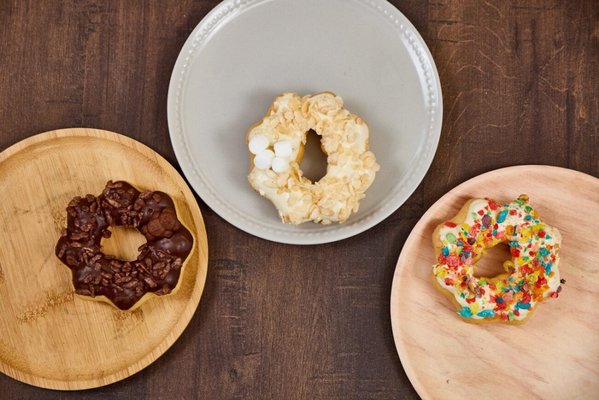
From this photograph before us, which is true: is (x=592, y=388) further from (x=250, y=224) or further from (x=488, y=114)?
(x=250, y=224)

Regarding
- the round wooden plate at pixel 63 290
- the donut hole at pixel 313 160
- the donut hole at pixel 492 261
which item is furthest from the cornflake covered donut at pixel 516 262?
the round wooden plate at pixel 63 290

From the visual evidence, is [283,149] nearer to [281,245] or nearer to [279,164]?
[279,164]

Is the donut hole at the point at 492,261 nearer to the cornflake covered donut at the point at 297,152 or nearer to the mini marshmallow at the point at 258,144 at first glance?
the cornflake covered donut at the point at 297,152

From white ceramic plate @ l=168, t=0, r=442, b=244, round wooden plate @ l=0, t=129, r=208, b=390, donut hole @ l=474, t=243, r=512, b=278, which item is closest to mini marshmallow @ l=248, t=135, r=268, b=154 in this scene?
white ceramic plate @ l=168, t=0, r=442, b=244

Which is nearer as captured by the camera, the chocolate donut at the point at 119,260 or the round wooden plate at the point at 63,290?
the chocolate donut at the point at 119,260

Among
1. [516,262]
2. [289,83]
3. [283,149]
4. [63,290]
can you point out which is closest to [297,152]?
[283,149]

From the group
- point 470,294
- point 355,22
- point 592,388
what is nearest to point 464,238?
point 470,294

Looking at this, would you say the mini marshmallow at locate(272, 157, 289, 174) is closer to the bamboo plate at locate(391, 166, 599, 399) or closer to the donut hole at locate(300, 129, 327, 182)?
the donut hole at locate(300, 129, 327, 182)
